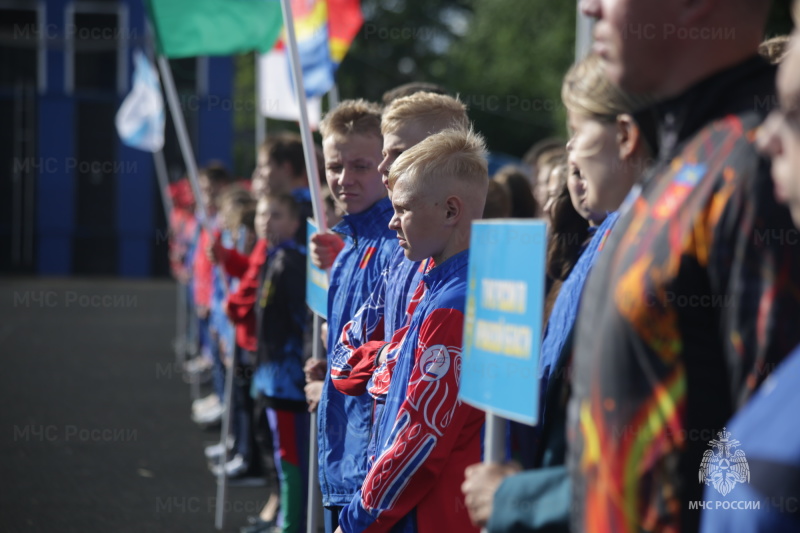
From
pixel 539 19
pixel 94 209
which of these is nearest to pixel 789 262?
pixel 94 209

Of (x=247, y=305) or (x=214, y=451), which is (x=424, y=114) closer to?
(x=247, y=305)

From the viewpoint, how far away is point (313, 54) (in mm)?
8305

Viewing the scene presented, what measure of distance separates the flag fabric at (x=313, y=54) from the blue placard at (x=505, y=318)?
4.85 meters

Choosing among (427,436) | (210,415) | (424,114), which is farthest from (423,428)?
(210,415)

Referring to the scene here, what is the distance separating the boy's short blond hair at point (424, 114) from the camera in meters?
3.66

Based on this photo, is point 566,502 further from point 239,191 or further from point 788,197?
point 239,191

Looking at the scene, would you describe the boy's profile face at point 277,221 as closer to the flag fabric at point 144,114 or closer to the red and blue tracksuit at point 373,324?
the red and blue tracksuit at point 373,324

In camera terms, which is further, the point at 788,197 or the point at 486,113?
the point at 486,113

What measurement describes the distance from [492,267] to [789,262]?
2.39 feet

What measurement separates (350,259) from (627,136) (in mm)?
2174

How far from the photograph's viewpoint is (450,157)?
3100mm

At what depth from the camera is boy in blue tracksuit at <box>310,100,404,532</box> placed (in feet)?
11.9

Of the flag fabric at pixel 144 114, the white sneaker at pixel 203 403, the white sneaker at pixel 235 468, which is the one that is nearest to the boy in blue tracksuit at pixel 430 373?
the white sneaker at pixel 235 468

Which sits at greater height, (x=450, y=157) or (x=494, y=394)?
(x=450, y=157)
